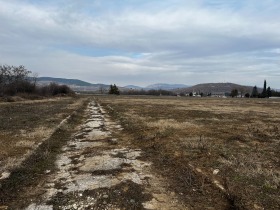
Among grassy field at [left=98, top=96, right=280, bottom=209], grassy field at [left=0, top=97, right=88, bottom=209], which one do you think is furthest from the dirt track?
grassy field at [left=98, top=96, right=280, bottom=209]

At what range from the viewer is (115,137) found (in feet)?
48.0

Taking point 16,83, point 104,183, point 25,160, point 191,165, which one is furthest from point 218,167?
point 16,83

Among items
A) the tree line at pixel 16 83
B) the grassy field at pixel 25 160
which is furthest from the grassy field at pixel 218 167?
the tree line at pixel 16 83

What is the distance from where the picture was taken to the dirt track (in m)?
6.28

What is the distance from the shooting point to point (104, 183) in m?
7.59

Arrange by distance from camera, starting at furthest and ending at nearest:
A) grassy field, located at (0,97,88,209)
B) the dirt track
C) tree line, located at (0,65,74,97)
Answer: tree line, located at (0,65,74,97) → grassy field, located at (0,97,88,209) → the dirt track

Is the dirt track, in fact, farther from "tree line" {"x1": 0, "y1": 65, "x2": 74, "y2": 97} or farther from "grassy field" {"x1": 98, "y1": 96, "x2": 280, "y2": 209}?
"tree line" {"x1": 0, "y1": 65, "x2": 74, "y2": 97}

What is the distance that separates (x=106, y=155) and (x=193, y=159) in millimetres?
2964

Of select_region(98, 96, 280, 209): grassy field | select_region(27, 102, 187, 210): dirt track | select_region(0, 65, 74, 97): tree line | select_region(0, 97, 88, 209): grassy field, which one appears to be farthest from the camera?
select_region(0, 65, 74, 97): tree line

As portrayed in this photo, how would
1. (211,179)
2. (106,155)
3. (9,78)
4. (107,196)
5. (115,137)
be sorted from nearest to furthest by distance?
(107,196)
(211,179)
(106,155)
(115,137)
(9,78)

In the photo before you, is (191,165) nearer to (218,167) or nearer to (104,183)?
(218,167)

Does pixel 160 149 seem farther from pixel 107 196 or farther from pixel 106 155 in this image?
pixel 107 196

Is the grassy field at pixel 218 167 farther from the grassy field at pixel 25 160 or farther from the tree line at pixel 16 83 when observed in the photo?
the tree line at pixel 16 83

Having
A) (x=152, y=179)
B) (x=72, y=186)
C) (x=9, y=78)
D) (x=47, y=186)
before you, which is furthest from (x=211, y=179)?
(x=9, y=78)
